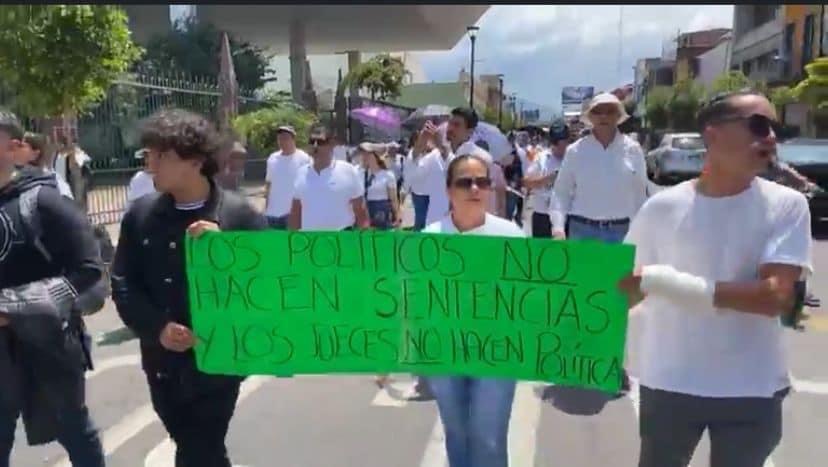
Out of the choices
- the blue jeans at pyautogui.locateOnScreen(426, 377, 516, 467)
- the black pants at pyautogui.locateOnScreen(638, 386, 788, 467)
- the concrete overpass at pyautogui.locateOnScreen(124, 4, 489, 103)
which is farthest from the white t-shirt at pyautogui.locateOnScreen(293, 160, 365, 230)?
the concrete overpass at pyautogui.locateOnScreen(124, 4, 489, 103)

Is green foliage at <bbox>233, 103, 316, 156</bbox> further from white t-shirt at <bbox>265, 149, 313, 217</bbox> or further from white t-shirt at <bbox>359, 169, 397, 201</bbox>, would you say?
white t-shirt at <bbox>265, 149, 313, 217</bbox>

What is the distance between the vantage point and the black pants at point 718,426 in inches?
105

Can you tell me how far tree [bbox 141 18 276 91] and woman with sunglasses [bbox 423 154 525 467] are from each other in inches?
1269

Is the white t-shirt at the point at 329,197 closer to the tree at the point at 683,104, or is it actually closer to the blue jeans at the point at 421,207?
the blue jeans at the point at 421,207

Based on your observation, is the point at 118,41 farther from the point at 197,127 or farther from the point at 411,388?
the point at 197,127

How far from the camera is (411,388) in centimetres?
591

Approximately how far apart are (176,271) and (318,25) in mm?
41323

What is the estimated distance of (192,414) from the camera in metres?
3.18

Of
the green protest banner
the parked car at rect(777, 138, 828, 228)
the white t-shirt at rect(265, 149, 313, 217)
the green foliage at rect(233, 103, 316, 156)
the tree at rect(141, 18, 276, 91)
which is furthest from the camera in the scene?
the tree at rect(141, 18, 276, 91)

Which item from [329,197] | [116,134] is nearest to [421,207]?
[329,197]

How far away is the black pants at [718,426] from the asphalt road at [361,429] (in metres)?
1.78

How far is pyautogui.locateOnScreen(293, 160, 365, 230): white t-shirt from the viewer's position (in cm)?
670

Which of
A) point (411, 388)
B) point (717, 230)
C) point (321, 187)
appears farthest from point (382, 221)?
point (717, 230)

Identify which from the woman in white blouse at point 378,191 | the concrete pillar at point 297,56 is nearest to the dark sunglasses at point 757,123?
the woman in white blouse at point 378,191
